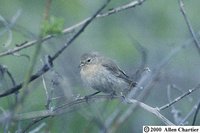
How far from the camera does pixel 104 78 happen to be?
909 centimetres

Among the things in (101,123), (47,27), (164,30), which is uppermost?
(47,27)

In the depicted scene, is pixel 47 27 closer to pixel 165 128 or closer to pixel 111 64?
pixel 165 128

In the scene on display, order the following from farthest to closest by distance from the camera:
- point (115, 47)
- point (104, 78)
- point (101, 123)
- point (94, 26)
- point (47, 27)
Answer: point (94, 26), point (115, 47), point (104, 78), point (47, 27), point (101, 123)

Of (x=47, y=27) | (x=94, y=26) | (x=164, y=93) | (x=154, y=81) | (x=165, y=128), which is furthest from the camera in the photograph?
(x=94, y=26)

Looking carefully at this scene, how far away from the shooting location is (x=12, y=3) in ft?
50.9

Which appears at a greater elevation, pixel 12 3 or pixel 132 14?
pixel 12 3

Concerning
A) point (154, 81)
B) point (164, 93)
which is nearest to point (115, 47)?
point (164, 93)

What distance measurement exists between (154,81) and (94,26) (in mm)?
12429

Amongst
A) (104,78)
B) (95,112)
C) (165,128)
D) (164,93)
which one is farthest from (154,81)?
(164,93)

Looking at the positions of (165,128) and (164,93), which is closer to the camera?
(165,128)

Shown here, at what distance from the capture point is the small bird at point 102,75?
873 centimetres

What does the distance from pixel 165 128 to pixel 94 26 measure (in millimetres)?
11220

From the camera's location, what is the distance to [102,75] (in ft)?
30.1

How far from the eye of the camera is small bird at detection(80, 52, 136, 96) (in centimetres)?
873
